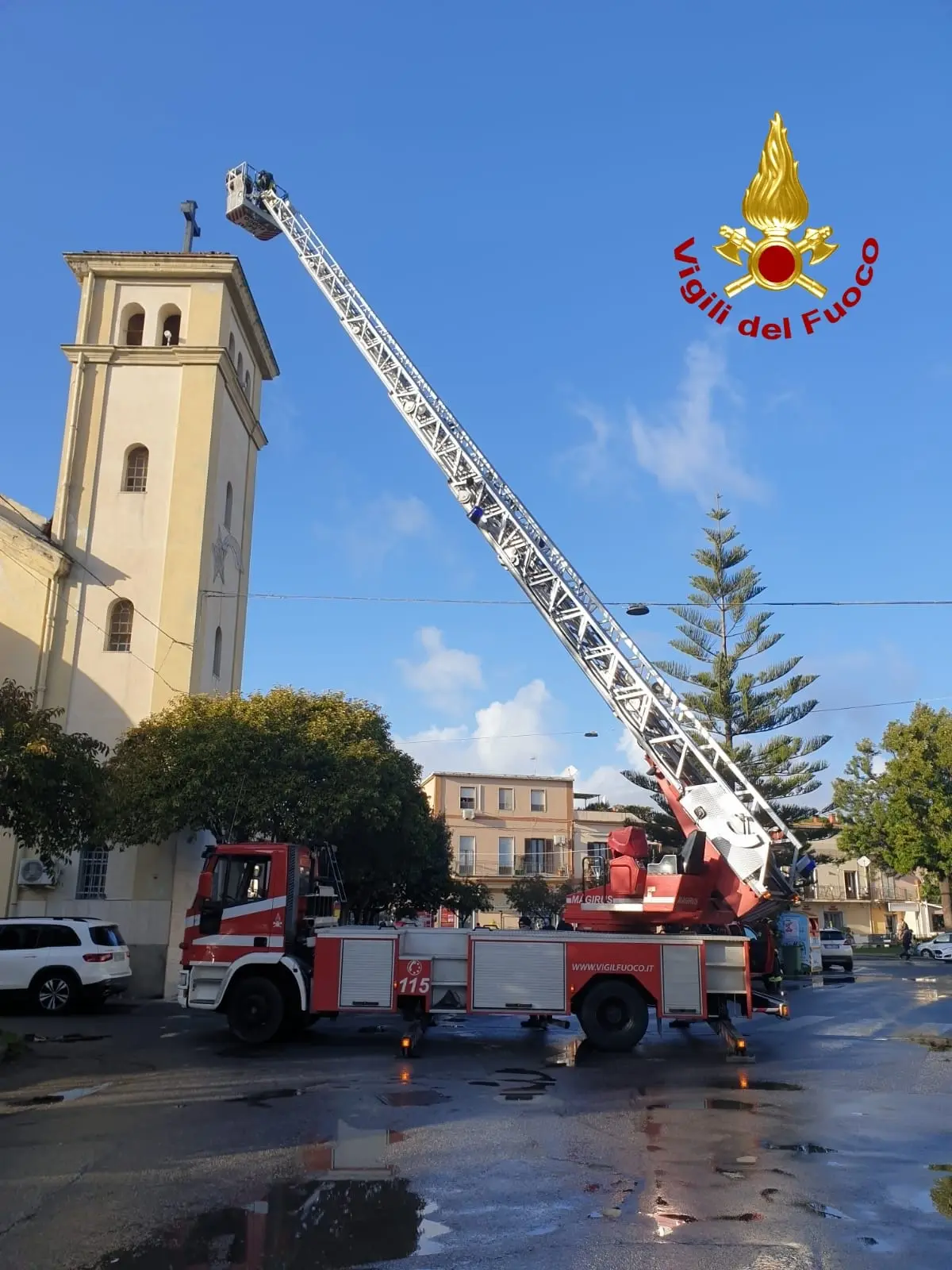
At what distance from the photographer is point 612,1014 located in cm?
1459

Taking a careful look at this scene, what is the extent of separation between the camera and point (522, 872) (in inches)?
2616

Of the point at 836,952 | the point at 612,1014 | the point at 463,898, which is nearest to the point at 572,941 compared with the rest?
the point at 612,1014

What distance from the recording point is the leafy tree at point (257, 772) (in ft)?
70.3

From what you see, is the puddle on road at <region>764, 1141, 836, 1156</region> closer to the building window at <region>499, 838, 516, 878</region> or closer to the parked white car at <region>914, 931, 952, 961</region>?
the parked white car at <region>914, 931, 952, 961</region>

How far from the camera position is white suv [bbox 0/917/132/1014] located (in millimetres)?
19000

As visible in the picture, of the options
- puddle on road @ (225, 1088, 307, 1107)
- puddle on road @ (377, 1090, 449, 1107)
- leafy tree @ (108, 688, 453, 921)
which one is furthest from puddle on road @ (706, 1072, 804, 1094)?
leafy tree @ (108, 688, 453, 921)

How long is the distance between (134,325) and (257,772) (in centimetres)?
1422

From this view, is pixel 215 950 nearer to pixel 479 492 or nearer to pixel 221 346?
pixel 479 492

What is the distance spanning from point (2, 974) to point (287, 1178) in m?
13.9

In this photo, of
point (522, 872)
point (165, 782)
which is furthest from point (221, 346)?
point (522, 872)

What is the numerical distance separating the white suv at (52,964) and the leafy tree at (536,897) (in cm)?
4027

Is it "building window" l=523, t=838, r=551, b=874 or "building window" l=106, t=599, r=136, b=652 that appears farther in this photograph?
"building window" l=523, t=838, r=551, b=874

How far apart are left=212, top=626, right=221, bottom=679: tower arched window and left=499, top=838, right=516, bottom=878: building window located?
42.0 meters

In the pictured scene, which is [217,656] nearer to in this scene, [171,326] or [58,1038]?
[171,326]
